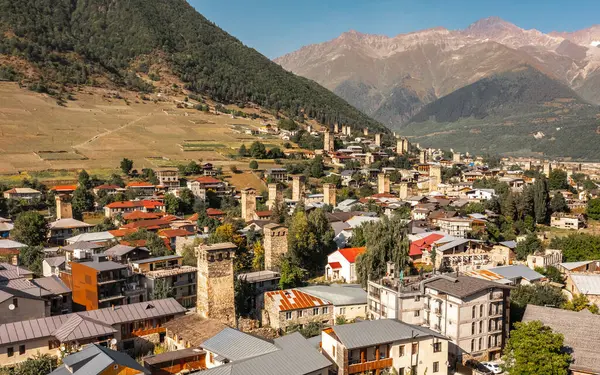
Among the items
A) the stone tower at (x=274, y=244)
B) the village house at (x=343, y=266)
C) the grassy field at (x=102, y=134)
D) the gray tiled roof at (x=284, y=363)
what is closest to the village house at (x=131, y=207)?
the grassy field at (x=102, y=134)

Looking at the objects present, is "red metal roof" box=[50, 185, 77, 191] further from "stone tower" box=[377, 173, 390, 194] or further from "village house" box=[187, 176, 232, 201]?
"stone tower" box=[377, 173, 390, 194]

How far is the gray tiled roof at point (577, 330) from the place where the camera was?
68.1 feet

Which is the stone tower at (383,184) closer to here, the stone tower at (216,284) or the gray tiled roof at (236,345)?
the stone tower at (216,284)

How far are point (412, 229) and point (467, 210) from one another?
779cm

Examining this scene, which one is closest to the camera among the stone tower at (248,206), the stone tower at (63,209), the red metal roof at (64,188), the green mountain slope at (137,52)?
the stone tower at (63,209)

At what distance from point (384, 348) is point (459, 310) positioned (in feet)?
13.6

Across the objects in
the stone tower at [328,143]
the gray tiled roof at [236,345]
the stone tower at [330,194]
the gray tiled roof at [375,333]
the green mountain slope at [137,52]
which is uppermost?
the green mountain slope at [137,52]

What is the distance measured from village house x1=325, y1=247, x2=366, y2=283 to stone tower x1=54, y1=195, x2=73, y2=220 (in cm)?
2441

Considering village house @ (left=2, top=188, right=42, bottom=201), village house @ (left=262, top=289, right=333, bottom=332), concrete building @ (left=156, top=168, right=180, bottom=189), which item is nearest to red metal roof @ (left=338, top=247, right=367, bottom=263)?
village house @ (left=262, top=289, right=333, bottom=332)

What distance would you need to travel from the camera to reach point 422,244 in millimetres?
36594

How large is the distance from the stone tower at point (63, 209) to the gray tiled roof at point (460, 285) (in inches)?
1325

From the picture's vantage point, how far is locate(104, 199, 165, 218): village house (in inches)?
1902

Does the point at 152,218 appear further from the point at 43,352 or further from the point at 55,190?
the point at 43,352

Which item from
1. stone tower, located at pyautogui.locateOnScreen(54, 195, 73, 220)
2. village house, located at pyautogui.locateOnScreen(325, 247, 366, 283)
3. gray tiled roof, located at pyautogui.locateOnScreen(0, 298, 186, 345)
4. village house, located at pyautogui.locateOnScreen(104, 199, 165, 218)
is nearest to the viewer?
gray tiled roof, located at pyautogui.locateOnScreen(0, 298, 186, 345)
